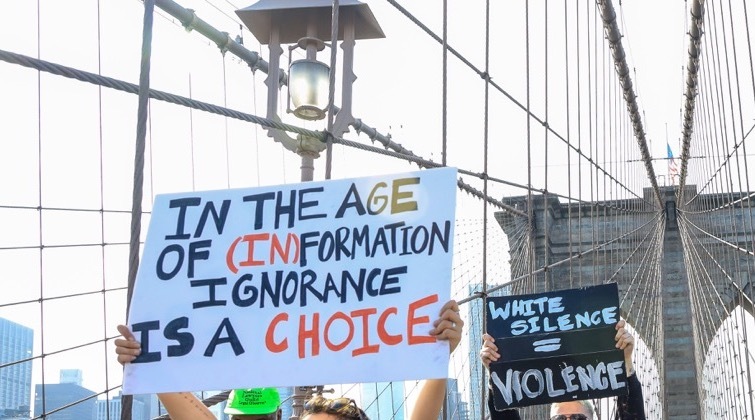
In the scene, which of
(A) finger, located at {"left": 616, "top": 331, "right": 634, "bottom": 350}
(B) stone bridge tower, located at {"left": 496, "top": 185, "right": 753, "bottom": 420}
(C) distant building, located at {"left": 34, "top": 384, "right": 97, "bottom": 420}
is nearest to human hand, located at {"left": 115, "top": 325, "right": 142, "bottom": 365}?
(A) finger, located at {"left": 616, "top": 331, "right": 634, "bottom": 350}

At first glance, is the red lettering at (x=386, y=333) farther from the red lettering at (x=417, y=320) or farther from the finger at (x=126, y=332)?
the finger at (x=126, y=332)

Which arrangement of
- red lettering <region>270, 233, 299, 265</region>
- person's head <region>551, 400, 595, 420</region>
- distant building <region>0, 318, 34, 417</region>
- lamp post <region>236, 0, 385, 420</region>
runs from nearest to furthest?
red lettering <region>270, 233, 299, 265</region> → person's head <region>551, 400, 595, 420</region> → lamp post <region>236, 0, 385, 420</region> → distant building <region>0, 318, 34, 417</region>

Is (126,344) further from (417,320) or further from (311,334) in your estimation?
(417,320)

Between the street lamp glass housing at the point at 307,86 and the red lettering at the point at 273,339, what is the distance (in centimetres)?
205

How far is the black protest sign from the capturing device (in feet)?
7.78

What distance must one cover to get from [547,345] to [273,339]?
115 cm

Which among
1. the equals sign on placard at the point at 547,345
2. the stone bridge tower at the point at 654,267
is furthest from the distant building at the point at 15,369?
the stone bridge tower at the point at 654,267

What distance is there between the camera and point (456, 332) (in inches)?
55.9

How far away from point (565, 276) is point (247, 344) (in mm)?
17546

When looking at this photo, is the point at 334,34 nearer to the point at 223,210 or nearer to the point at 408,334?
the point at 223,210

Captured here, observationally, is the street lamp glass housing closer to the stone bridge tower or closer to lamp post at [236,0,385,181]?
lamp post at [236,0,385,181]

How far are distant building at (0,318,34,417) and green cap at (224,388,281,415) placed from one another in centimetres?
359

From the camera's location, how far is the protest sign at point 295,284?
1.44m

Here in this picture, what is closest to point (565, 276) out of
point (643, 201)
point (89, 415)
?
point (643, 201)
